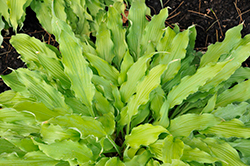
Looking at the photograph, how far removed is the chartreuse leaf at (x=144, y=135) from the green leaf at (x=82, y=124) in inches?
5.7

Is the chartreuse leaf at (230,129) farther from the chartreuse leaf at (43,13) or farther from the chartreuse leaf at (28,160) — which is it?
the chartreuse leaf at (43,13)

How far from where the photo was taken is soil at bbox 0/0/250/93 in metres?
1.51

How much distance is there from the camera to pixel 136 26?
1.23 m

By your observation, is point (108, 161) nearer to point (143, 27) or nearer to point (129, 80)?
point (129, 80)

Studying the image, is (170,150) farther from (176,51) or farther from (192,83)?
(176,51)

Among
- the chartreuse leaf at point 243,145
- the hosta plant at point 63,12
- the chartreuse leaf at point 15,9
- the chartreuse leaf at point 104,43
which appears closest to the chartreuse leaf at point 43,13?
the hosta plant at point 63,12

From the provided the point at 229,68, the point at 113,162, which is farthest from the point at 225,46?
the point at 113,162

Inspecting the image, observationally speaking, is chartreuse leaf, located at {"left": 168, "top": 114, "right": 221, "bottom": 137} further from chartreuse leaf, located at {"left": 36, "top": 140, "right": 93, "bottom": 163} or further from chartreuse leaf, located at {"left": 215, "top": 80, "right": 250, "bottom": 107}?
chartreuse leaf, located at {"left": 36, "top": 140, "right": 93, "bottom": 163}

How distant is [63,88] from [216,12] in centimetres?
122

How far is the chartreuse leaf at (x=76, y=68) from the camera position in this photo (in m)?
0.89

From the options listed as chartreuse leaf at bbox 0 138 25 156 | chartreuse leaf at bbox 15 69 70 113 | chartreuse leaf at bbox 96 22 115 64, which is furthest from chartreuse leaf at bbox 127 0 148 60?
chartreuse leaf at bbox 0 138 25 156

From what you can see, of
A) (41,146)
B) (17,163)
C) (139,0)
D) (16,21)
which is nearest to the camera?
(41,146)

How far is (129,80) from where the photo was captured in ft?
3.48

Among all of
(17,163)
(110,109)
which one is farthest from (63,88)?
(17,163)
